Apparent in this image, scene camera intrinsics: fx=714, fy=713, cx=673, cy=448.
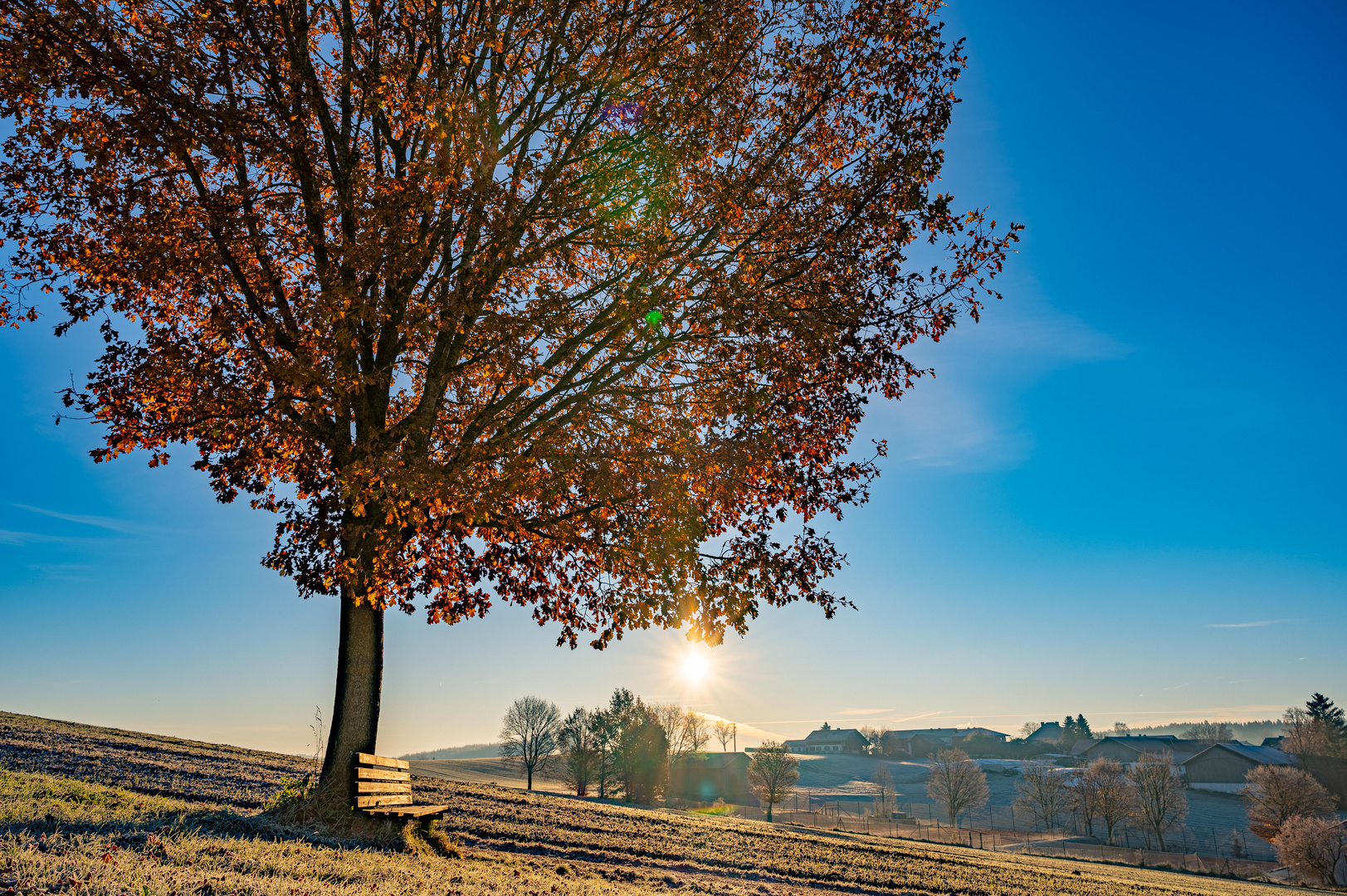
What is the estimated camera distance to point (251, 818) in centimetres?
981

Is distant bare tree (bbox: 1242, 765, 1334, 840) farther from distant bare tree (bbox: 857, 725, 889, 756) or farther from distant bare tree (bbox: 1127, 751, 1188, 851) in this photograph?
distant bare tree (bbox: 857, 725, 889, 756)

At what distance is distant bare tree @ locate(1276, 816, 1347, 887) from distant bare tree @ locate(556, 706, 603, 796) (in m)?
56.8

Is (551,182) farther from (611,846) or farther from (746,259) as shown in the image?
(611,846)

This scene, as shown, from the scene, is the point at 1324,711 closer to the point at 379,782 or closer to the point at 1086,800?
the point at 1086,800

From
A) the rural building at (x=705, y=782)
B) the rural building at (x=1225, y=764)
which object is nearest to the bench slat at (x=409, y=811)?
the rural building at (x=705, y=782)

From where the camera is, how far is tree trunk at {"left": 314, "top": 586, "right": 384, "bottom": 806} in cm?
1073

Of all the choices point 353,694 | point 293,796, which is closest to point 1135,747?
point 353,694

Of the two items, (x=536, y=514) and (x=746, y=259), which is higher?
(x=746, y=259)

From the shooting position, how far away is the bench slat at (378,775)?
10.6 m

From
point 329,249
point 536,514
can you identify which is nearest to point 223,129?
point 329,249

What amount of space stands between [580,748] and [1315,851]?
59.2m

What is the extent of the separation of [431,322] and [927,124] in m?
7.87

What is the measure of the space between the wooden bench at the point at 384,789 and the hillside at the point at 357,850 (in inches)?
36.6

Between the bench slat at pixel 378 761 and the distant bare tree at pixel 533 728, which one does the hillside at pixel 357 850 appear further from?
the distant bare tree at pixel 533 728
